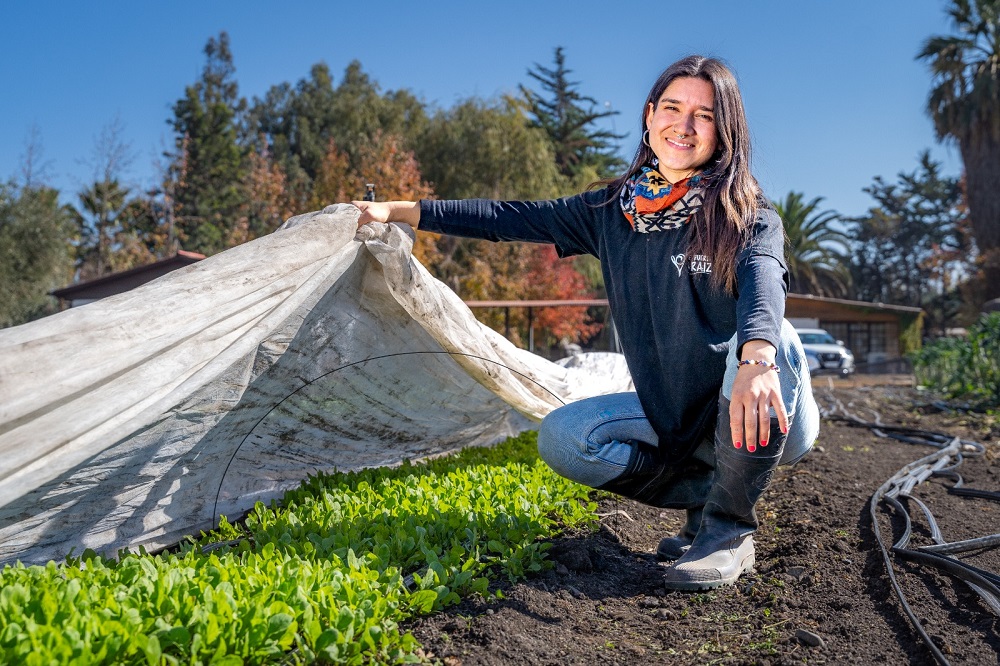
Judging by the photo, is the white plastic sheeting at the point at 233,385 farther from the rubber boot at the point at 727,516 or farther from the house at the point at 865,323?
the house at the point at 865,323

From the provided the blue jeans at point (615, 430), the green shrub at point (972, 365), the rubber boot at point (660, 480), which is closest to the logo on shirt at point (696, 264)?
the blue jeans at point (615, 430)

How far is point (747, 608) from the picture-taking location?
6.46ft

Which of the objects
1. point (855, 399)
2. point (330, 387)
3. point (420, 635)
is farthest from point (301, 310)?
point (855, 399)

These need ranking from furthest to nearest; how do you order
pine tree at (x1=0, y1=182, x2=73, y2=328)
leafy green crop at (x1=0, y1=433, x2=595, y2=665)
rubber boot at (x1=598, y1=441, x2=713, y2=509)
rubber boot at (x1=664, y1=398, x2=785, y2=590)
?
pine tree at (x1=0, y1=182, x2=73, y2=328)
rubber boot at (x1=598, y1=441, x2=713, y2=509)
rubber boot at (x1=664, y1=398, x2=785, y2=590)
leafy green crop at (x1=0, y1=433, x2=595, y2=665)

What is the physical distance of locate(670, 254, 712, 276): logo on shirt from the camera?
2139mm

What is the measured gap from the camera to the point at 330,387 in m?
2.60

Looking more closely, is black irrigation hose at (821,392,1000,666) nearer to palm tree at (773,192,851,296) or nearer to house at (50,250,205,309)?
house at (50,250,205,309)

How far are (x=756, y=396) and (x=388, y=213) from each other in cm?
134

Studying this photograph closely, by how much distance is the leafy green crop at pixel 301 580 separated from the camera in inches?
52.8

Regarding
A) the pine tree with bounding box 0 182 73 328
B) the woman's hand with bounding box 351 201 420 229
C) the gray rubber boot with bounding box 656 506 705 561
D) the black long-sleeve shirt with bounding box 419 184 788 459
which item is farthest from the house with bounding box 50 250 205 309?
the pine tree with bounding box 0 182 73 328

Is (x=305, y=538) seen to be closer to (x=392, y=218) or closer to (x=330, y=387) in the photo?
(x=330, y=387)

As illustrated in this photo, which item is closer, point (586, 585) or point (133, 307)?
point (133, 307)

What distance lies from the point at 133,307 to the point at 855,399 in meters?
9.29

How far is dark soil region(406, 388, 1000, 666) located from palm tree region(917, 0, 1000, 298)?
2210cm
